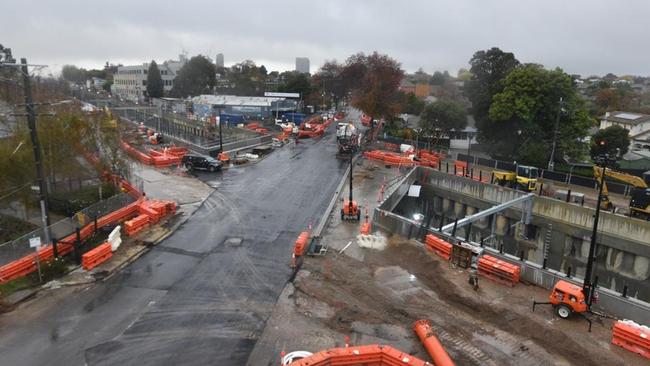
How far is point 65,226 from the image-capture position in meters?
21.9

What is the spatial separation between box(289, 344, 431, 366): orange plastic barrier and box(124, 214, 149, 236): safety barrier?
14950 millimetres

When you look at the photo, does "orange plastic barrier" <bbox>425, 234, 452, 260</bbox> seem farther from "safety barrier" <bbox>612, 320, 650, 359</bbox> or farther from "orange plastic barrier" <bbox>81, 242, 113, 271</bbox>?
"orange plastic barrier" <bbox>81, 242, 113, 271</bbox>

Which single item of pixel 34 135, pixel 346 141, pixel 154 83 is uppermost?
pixel 154 83

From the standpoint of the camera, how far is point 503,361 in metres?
13.6

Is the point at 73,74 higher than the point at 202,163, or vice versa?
the point at 73,74

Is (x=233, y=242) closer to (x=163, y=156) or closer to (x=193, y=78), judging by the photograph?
(x=163, y=156)

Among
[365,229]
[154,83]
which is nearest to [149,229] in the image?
[365,229]

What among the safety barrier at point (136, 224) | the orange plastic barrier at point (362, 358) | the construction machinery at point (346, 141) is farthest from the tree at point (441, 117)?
the orange plastic barrier at point (362, 358)

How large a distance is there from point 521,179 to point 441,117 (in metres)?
25.5

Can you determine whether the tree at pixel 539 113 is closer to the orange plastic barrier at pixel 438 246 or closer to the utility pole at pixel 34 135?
the orange plastic barrier at pixel 438 246

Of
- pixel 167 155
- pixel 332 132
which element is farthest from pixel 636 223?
pixel 332 132

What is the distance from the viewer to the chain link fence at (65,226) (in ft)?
60.0

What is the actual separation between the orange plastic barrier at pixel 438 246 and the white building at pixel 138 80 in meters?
113

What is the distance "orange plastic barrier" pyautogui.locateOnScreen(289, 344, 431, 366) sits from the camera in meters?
12.4
